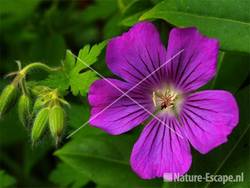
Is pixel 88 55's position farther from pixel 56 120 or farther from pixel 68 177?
pixel 68 177

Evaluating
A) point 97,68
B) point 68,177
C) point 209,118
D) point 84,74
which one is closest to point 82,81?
point 84,74

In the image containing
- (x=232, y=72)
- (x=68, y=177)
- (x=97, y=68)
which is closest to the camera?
(x=232, y=72)

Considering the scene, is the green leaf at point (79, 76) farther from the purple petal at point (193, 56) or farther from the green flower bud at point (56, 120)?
the purple petal at point (193, 56)

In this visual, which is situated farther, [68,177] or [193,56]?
[68,177]

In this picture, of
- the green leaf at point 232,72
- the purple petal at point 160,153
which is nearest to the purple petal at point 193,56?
the purple petal at point 160,153

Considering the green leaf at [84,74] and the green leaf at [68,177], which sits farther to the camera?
the green leaf at [68,177]

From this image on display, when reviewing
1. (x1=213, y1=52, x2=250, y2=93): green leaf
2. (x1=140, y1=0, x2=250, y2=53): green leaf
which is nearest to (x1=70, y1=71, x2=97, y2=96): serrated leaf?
(x1=140, y1=0, x2=250, y2=53): green leaf

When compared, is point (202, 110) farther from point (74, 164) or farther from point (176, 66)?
point (74, 164)
